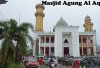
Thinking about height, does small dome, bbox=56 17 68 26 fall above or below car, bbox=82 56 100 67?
above

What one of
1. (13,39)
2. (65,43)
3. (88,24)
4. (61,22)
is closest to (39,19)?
(61,22)

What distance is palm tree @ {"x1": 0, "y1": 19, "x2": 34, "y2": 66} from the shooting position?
14.9 m

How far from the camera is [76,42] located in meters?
41.8

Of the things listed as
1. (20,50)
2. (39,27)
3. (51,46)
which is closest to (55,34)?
(51,46)

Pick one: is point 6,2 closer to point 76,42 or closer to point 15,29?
point 15,29

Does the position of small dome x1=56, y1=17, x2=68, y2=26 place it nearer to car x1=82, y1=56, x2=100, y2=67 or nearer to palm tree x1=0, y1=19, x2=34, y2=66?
palm tree x1=0, y1=19, x2=34, y2=66

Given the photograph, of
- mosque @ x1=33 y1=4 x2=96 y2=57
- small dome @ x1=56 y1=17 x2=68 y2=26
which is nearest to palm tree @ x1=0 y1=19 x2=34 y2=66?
mosque @ x1=33 y1=4 x2=96 y2=57

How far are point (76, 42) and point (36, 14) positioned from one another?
17.8 meters

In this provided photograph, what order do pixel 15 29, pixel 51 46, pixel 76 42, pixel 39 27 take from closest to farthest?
pixel 15 29 → pixel 76 42 → pixel 51 46 → pixel 39 27

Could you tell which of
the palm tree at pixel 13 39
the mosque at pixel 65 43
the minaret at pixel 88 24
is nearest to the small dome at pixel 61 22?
the mosque at pixel 65 43

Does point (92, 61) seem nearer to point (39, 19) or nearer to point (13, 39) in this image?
point (13, 39)

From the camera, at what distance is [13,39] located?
15867mm

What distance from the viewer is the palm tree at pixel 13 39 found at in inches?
586

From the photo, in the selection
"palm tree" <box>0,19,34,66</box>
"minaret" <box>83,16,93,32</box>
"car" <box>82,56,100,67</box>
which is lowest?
"car" <box>82,56,100,67</box>
